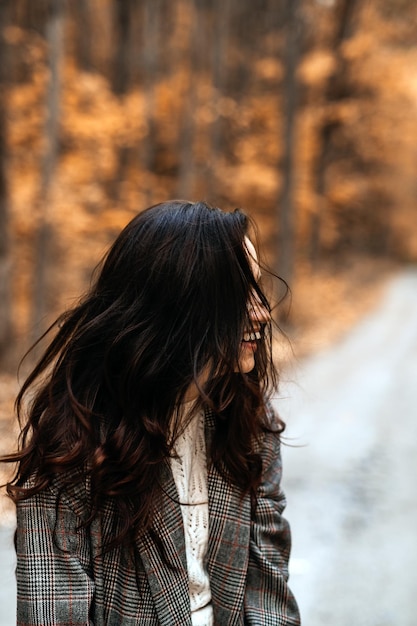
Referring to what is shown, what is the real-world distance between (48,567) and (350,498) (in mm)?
4407

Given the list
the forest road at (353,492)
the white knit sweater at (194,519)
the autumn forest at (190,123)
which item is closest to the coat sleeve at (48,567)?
the white knit sweater at (194,519)

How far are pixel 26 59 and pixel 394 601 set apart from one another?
8774 millimetres

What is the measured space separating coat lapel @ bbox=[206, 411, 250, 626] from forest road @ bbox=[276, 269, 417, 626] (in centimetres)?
58

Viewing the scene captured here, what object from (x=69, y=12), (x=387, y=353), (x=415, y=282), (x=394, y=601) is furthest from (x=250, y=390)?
(x=415, y=282)

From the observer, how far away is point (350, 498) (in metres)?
5.44

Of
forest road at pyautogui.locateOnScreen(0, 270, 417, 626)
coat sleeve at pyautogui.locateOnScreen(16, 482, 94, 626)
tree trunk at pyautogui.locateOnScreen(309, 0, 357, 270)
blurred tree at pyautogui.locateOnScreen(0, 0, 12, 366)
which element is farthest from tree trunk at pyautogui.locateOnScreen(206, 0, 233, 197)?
coat sleeve at pyautogui.locateOnScreen(16, 482, 94, 626)

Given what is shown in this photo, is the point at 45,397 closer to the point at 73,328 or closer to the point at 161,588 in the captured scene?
the point at 73,328

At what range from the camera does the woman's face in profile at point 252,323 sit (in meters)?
1.60

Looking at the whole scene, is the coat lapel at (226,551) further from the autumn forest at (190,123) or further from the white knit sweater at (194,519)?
the autumn forest at (190,123)

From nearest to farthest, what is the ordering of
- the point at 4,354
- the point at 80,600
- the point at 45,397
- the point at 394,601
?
1. the point at 80,600
2. the point at 45,397
3. the point at 394,601
4. the point at 4,354

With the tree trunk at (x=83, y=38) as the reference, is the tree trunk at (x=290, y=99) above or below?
below

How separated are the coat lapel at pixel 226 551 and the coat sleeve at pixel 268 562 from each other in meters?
0.06

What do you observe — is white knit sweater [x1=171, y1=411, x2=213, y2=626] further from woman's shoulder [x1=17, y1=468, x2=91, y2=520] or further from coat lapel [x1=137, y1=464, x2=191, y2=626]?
woman's shoulder [x1=17, y1=468, x2=91, y2=520]

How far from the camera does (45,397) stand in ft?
5.14
